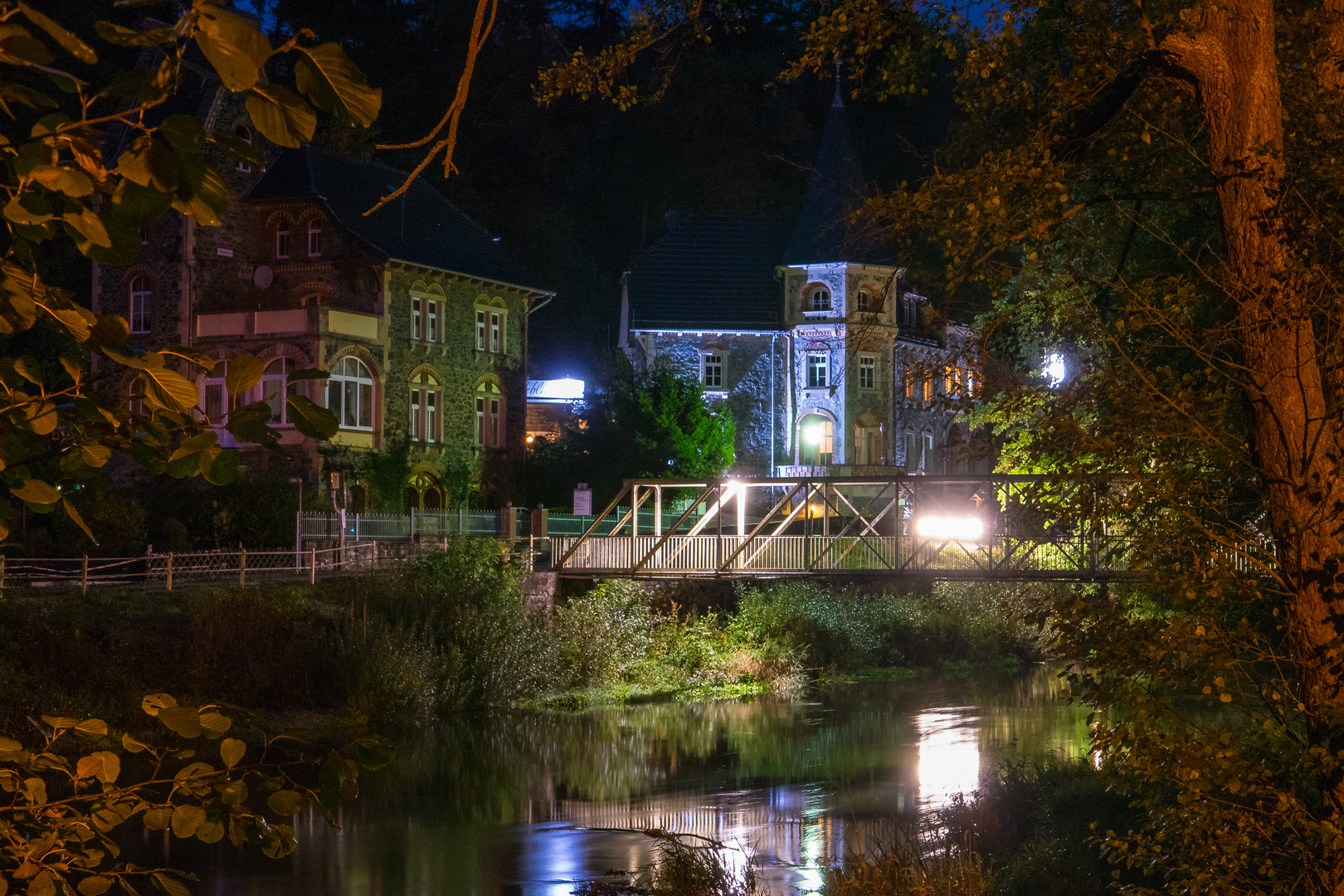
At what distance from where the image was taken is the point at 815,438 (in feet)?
177

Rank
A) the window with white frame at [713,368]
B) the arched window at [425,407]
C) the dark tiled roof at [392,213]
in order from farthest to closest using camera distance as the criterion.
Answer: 1. the window with white frame at [713,368]
2. the arched window at [425,407]
3. the dark tiled roof at [392,213]

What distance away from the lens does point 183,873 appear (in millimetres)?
3197


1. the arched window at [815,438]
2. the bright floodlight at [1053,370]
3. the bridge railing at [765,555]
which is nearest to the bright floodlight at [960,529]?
the bridge railing at [765,555]

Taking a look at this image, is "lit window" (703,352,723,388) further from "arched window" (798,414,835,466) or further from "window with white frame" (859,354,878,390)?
"window with white frame" (859,354,878,390)

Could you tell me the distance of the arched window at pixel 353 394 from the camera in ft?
139

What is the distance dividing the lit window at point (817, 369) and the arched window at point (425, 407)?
1527 cm

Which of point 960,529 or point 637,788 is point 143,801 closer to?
point 637,788

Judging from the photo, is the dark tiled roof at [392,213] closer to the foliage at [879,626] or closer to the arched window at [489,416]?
the arched window at [489,416]

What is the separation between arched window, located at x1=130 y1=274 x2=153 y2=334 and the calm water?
20.6 metres

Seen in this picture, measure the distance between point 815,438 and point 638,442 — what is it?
8.93 metres

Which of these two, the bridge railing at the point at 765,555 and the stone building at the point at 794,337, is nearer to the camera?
the bridge railing at the point at 765,555

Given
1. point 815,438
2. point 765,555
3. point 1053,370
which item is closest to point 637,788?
point 1053,370

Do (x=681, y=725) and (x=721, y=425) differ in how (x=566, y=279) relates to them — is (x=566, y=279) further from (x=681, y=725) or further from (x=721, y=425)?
(x=681, y=725)

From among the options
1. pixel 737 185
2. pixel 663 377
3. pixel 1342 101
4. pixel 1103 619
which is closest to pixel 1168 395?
pixel 1103 619
